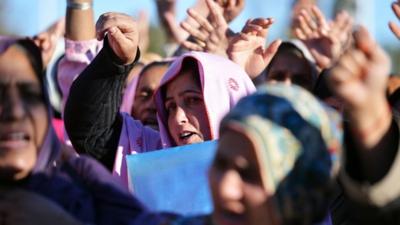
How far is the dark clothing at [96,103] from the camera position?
3623mm

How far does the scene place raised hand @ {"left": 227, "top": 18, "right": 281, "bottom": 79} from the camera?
4395 mm

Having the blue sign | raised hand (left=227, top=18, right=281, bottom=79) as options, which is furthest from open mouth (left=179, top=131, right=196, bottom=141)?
raised hand (left=227, top=18, right=281, bottom=79)

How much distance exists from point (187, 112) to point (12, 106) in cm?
133

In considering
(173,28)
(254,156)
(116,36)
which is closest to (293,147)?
(254,156)

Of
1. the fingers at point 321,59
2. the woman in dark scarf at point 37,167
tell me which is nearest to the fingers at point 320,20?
the fingers at point 321,59

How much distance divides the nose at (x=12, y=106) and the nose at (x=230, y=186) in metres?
0.53

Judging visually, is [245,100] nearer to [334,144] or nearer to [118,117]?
[334,144]

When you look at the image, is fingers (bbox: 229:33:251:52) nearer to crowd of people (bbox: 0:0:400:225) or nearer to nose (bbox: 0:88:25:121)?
crowd of people (bbox: 0:0:400:225)

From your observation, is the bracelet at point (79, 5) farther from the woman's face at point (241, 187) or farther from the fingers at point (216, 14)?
the woman's face at point (241, 187)

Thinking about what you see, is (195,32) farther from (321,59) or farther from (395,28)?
(395,28)

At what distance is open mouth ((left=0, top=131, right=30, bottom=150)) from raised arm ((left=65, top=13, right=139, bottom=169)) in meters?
1.02

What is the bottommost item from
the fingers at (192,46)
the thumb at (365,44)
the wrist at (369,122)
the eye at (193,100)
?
the fingers at (192,46)

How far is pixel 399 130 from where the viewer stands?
235 cm

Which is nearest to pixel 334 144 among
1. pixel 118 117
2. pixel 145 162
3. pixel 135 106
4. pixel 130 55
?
pixel 145 162
